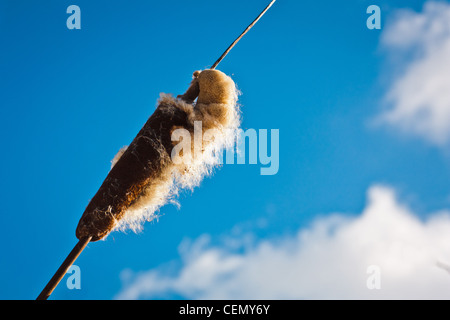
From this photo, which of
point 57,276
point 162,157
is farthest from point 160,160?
point 57,276

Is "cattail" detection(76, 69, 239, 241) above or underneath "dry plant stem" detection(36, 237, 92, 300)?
above

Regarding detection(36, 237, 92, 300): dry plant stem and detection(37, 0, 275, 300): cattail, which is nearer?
detection(36, 237, 92, 300): dry plant stem

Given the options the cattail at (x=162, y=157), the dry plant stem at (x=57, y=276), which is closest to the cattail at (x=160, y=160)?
the cattail at (x=162, y=157)

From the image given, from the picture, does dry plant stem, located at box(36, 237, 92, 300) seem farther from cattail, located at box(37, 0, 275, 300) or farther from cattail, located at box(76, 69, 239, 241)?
cattail, located at box(76, 69, 239, 241)

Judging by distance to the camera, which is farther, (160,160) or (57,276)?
(160,160)

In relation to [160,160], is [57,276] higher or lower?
lower

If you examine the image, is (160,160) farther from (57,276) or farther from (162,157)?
(57,276)

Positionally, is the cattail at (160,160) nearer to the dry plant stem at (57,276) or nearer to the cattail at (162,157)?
the cattail at (162,157)

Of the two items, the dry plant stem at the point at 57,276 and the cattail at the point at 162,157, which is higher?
the cattail at the point at 162,157

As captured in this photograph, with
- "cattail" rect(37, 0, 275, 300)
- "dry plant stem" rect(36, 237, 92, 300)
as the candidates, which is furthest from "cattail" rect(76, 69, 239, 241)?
"dry plant stem" rect(36, 237, 92, 300)

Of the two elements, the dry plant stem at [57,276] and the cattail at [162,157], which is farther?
the cattail at [162,157]
